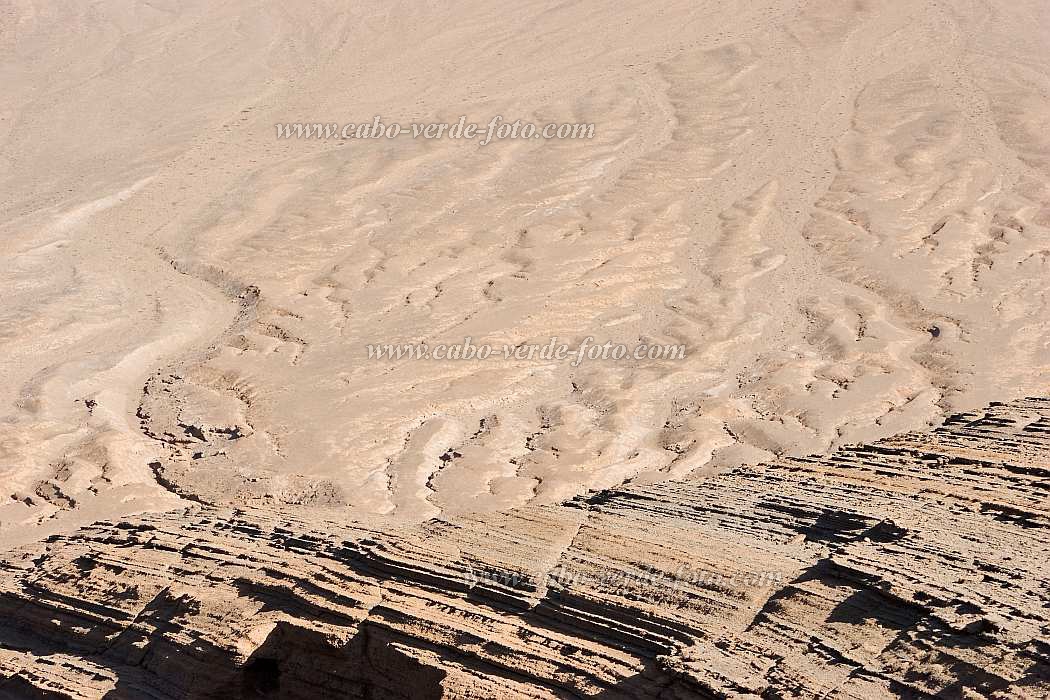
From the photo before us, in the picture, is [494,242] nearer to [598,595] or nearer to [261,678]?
[261,678]

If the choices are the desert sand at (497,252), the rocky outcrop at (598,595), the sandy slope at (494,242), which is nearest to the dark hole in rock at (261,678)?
the rocky outcrop at (598,595)

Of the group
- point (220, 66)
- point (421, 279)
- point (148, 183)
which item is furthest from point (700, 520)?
point (220, 66)

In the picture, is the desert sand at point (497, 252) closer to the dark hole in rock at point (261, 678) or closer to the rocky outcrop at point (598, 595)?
the rocky outcrop at point (598, 595)

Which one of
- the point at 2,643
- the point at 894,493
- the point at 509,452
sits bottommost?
the point at 509,452

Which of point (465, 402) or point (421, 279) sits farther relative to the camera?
point (421, 279)

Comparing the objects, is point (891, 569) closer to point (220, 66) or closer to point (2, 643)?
point (2, 643)

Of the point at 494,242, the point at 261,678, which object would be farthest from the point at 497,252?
the point at 261,678

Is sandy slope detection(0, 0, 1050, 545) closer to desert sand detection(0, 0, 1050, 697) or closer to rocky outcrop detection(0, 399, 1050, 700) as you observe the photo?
desert sand detection(0, 0, 1050, 697)
